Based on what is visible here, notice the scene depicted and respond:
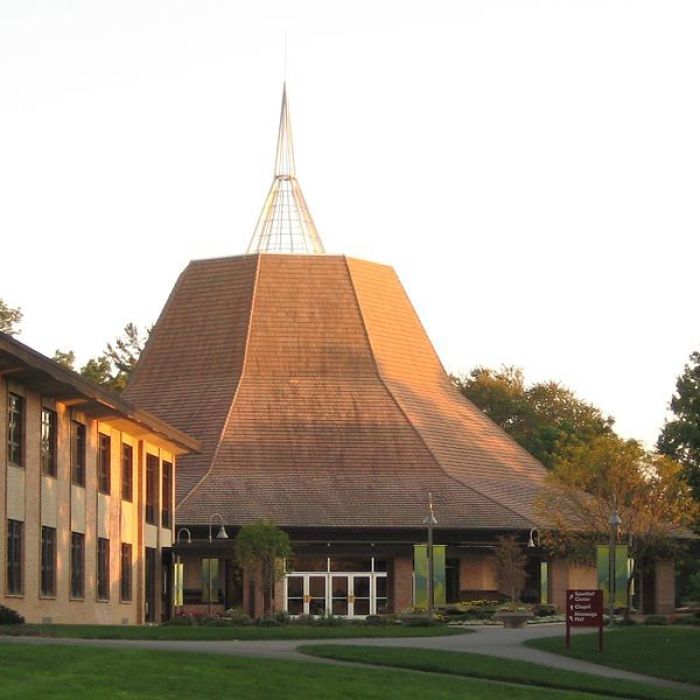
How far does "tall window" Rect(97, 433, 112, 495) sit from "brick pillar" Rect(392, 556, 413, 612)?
20.6 metres

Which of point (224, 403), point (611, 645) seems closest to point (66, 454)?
point (611, 645)

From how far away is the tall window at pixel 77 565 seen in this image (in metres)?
52.9

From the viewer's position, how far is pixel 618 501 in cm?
7494

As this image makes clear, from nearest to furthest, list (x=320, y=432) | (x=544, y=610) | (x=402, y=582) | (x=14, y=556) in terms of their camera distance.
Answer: (x=14, y=556)
(x=544, y=610)
(x=402, y=582)
(x=320, y=432)

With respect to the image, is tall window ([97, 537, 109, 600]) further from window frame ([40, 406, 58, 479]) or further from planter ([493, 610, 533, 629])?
planter ([493, 610, 533, 629])

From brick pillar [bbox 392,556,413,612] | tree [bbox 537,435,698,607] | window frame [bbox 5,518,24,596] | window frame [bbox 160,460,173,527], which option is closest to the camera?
window frame [bbox 5,518,24,596]

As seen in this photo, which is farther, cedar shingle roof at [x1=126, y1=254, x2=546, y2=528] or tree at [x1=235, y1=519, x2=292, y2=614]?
cedar shingle roof at [x1=126, y1=254, x2=546, y2=528]

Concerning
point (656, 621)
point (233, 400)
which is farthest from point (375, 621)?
point (233, 400)

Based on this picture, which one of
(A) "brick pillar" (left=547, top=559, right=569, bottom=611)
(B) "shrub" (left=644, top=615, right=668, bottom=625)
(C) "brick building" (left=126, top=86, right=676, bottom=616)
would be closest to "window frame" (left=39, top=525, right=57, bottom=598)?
(B) "shrub" (left=644, top=615, right=668, bottom=625)

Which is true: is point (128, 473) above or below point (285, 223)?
below

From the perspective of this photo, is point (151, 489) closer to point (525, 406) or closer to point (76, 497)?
point (76, 497)

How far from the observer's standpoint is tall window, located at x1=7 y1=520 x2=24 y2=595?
46.3 m

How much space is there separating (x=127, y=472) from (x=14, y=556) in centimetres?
1438

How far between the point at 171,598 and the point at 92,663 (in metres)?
45.4
